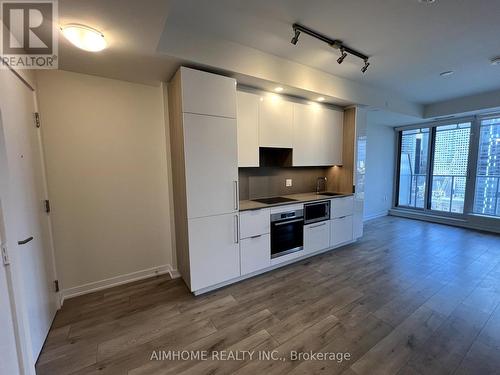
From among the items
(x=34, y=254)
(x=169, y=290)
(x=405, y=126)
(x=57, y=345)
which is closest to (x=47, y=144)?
(x=34, y=254)

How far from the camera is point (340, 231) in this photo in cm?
364

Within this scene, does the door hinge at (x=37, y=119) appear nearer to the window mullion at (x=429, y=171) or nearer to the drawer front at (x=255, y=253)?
the drawer front at (x=255, y=253)

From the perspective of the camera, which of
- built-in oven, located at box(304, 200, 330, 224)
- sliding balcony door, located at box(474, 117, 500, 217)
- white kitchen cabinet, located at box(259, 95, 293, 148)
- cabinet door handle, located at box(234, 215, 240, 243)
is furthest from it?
sliding balcony door, located at box(474, 117, 500, 217)

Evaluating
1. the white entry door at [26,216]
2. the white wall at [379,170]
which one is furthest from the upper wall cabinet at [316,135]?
the white entry door at [26,216]

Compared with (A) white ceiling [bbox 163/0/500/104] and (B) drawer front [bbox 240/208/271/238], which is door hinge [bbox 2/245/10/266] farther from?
(A) white ceiling [bbox 163/0/500/104]

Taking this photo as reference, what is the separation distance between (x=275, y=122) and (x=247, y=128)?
1.64ft

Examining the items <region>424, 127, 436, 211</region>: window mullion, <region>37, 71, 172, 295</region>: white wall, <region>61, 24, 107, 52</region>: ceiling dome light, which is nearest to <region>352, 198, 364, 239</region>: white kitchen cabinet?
<region>424, 127, 436, 211</region>: window mullion

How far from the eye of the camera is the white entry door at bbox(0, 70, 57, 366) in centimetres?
128

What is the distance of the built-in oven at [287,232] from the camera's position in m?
2.87

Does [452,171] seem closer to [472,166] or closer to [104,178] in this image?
[472,166]

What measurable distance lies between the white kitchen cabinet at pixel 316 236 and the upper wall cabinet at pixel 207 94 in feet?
6.55

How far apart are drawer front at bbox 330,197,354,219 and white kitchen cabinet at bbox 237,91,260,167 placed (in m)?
1.58

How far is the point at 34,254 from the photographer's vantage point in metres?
1.77

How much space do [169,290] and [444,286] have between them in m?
3.28
